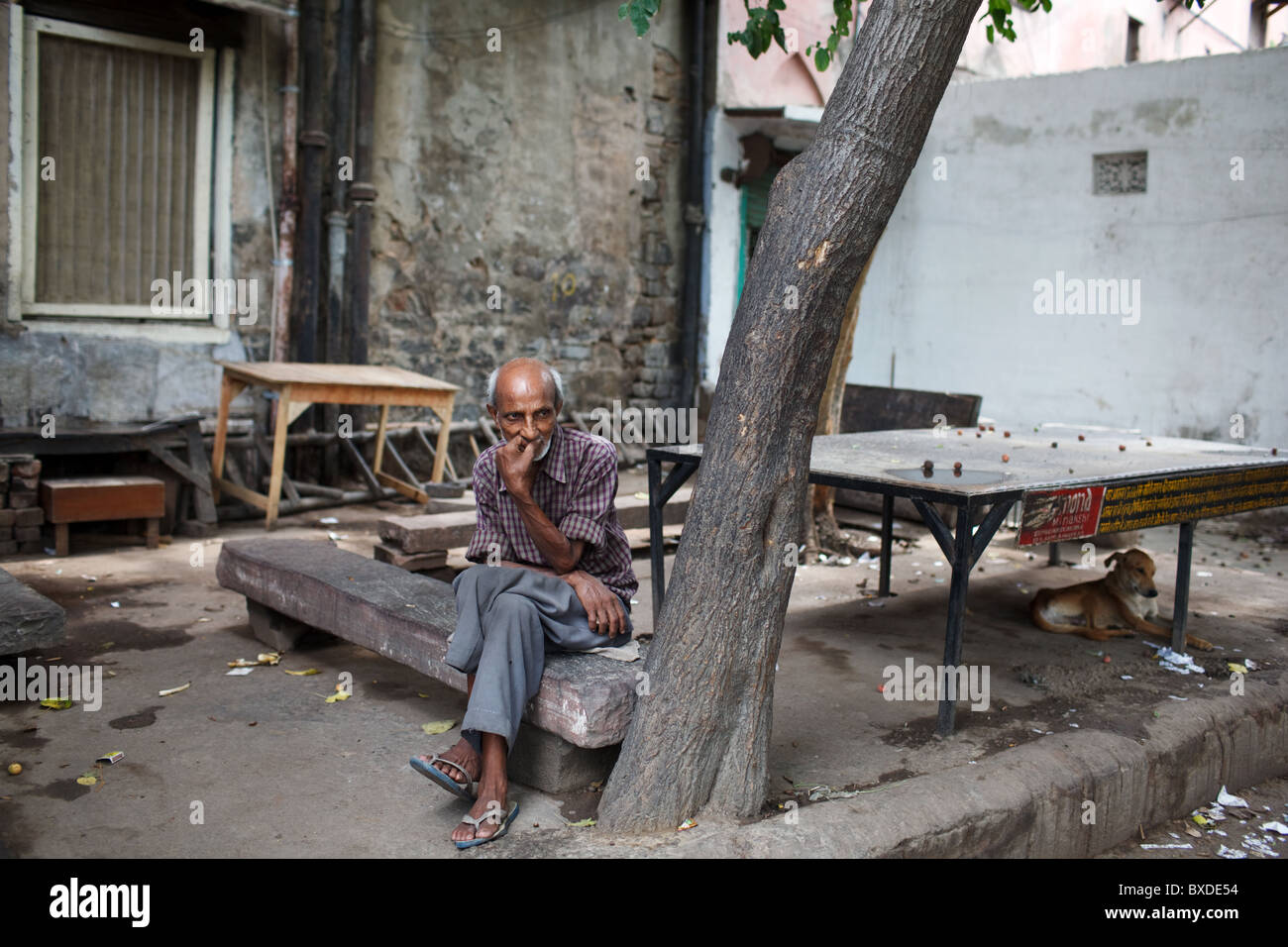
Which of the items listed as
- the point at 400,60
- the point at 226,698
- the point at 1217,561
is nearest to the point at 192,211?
the point at 400,60

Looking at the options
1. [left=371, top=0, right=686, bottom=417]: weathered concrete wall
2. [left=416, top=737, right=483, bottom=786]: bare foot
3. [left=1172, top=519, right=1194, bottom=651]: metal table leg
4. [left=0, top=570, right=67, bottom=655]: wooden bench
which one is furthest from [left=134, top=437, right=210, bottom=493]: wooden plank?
[left=1172, top=519, right=1194, bottom=651]: metal table leg

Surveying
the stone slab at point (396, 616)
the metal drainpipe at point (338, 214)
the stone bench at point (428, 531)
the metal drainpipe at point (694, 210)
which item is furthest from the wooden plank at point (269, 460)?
the metal drainpipe at point (694, 210)

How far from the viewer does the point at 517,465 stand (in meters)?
3.28

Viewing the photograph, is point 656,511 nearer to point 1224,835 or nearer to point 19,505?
point 1224,835

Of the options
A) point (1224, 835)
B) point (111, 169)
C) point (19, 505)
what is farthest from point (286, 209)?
point (1224, 835)

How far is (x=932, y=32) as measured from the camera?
3.02 metres

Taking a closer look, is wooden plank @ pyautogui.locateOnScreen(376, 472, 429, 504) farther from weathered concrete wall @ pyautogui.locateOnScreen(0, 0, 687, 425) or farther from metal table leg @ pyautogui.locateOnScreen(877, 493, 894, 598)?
metal table leg @ pyautogui.locateOnScreen(877, 493, 894, 598)

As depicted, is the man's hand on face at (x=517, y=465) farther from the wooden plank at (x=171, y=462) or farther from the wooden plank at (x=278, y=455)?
the wooden plank at (x=171, y=462)

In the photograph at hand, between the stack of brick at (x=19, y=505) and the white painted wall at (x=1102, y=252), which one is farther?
the white painted wall at (x=1102, y=252)

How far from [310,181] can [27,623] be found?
542 centimetres

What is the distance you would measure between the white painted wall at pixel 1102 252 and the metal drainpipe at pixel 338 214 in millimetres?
5519

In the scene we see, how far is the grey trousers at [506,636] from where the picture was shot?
3.14 metres

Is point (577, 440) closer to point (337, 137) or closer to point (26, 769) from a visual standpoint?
point (26, 769)

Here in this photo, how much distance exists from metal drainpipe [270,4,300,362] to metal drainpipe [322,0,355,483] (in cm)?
32
